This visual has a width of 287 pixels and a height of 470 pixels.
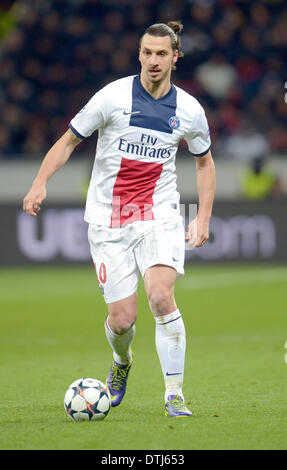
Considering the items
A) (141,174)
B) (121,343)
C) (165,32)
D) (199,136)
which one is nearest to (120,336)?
(121,343)

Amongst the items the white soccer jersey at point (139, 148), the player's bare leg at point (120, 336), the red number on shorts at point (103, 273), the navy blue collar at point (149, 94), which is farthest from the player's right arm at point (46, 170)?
the player's bare leg at point (120, 336)

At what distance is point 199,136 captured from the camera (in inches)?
248

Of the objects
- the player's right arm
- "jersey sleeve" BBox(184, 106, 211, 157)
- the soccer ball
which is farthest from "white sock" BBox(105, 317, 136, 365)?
"jersey sleeve" BBox(184, 106, 211, 157)

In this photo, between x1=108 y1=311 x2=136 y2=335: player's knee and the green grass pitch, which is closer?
the green grass pitch

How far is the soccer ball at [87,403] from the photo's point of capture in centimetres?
571

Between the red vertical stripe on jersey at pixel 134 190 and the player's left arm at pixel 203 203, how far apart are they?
0.30 metres

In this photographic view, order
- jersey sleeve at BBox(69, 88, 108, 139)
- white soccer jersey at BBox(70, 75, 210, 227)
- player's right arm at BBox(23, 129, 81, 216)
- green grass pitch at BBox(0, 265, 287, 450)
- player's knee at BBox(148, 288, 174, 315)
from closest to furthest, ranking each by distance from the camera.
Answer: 1. green grass pitch at BBox(0, 265, 287, 450)
2. player's right arm at BBox(23, 129, 81, 216)
3. player's knee at BBox(148, 288, 174, 315)
4. jersey sleeve at BBox(69, 88, 108, 139)
5. white soccer jersey at BBox(70, 75, 210, 227)

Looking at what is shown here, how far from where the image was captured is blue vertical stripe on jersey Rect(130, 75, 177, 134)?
20.1ft

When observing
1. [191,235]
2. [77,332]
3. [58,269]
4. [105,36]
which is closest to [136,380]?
[191,235]

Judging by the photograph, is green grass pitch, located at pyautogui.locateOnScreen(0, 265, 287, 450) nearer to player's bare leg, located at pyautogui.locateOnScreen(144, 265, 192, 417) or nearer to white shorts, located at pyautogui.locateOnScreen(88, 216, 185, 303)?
player's bare leg, located at pyautogui.locateOnScreen(144, 265, 192, 417)

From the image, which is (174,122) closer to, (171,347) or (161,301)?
(161,301)

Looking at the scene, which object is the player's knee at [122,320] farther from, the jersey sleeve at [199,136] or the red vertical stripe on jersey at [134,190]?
the jersey sleeve at [199,136]

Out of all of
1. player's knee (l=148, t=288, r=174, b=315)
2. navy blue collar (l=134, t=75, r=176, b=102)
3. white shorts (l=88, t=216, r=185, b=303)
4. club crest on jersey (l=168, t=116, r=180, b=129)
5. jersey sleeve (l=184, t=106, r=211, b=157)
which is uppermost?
navy blue collar (l=134, t=75, r=176, b=102)

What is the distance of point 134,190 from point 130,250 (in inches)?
15.4
